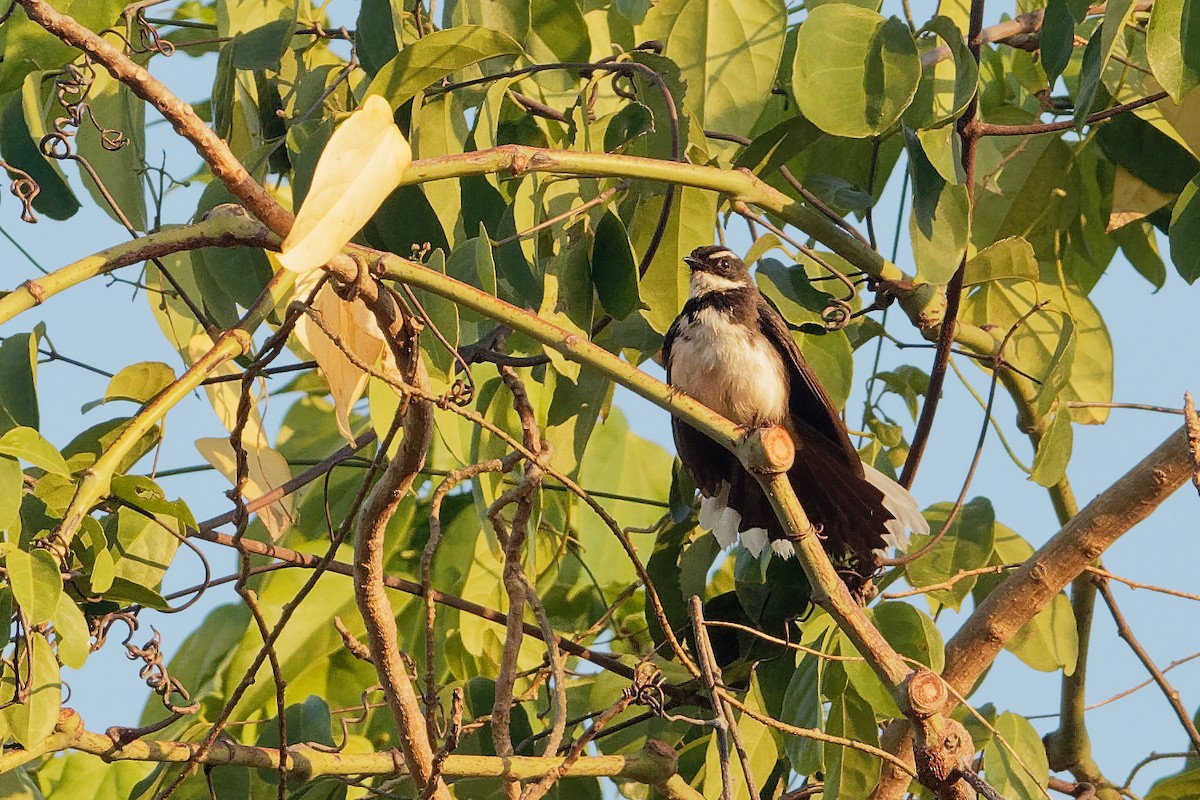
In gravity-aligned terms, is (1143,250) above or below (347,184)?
above

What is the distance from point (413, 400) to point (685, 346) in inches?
75.6

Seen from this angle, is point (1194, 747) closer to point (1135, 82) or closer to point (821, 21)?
point (1135, 82)

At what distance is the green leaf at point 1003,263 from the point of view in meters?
2.81

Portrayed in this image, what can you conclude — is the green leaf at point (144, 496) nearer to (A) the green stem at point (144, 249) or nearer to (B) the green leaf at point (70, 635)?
(B) the green leaf at point (70, 635)

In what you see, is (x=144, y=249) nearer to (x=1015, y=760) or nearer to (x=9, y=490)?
(x=9, y=490)

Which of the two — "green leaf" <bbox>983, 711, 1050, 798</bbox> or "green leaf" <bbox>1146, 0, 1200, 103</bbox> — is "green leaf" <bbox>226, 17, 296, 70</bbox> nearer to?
"green leaf" <bbox>1146, 0, 1200, 103</bbox>

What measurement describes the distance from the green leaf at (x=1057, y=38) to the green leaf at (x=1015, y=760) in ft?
3.93

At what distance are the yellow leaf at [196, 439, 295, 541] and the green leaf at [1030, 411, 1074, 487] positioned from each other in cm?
154

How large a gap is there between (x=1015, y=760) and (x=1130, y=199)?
5.09 feet

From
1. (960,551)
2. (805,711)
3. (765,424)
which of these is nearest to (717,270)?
(765,424)

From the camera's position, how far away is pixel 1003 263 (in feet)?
9.34

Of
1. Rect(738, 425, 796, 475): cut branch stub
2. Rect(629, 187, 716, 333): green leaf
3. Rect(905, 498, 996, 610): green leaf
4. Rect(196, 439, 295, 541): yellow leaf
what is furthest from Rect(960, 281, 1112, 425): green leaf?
Rect(196, 439, 295, 541): yellow leaf

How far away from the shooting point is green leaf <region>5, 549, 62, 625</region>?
6.23 ft

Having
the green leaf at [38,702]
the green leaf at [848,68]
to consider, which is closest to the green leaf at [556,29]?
the green leaf at [848,68]
